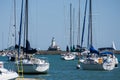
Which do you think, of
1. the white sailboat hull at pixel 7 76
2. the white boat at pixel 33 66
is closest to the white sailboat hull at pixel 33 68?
the white boat at pixel 33 66

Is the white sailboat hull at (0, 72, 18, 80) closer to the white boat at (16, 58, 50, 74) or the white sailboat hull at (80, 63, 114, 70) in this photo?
the white boat at (16, 58, 50, 74)

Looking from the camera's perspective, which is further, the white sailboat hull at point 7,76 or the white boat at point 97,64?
the white boat at point 97,64

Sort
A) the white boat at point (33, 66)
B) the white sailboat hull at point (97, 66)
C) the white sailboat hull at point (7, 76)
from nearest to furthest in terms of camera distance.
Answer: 1. the white sailboat hull at point (7, 76)
2. the white boat at point (33, 66)
3. the white sailboat hull at point (97, 66)

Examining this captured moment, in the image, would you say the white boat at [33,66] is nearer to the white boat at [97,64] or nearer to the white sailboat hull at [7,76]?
the white boat at [97,64]

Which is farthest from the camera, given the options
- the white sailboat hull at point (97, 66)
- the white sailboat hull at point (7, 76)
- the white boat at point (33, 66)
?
the white sailboat hull at point (97, 66)

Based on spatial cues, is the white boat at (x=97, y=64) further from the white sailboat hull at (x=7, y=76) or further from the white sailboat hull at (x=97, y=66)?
the white sailboat hull at (x=7, y=76)

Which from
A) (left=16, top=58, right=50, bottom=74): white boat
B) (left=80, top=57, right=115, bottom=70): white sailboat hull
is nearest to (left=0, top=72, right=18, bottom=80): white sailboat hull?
(left=16, top=58, right=50, bottom=74): white boat

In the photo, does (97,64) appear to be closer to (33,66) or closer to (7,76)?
(33,66)

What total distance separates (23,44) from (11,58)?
151ft

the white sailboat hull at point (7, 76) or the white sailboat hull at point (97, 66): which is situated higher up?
the white sailboat hull at point (7, 76)

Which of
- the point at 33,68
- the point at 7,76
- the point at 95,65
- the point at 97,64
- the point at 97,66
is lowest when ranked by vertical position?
the point at 97,66

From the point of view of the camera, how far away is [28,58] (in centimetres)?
6278

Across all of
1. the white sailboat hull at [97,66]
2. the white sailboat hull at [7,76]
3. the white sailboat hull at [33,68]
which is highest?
the white sailboat hull at [7,76]

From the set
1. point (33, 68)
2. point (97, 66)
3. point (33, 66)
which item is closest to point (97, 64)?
point (97, 66)
